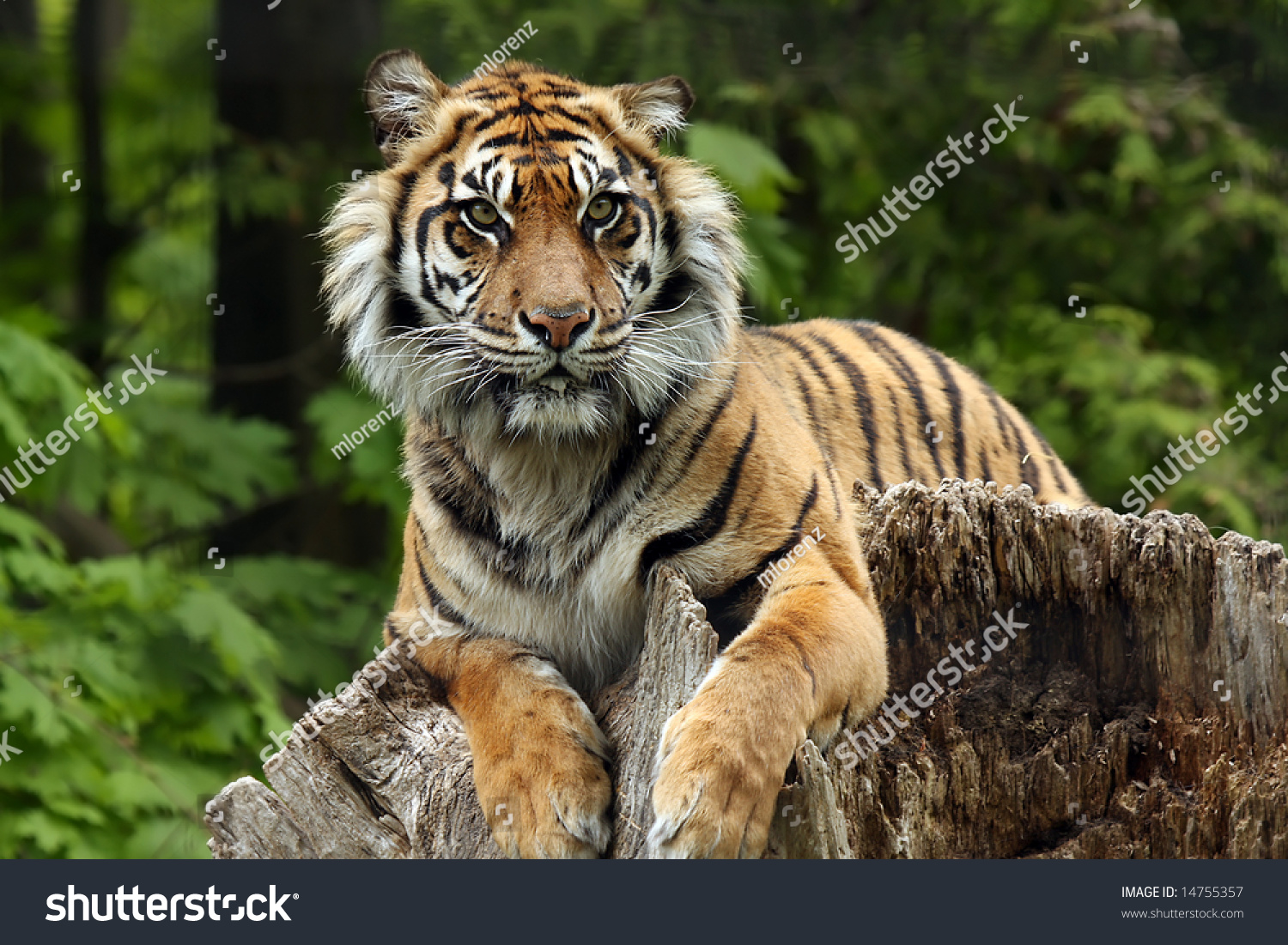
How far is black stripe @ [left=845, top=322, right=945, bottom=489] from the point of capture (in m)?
4.58

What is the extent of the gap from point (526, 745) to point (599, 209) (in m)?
1.31

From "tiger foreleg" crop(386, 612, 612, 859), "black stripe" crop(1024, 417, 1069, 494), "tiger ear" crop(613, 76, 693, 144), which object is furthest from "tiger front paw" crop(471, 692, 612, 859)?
"black stripe" crop(1024, 417, 1069, 494)

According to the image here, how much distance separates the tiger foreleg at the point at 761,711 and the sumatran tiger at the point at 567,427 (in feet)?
0.04

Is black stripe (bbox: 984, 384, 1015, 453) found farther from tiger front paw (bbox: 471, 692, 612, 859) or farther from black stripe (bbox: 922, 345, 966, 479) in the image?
tiger front paw (bbox: 471, 692, 612, 859)

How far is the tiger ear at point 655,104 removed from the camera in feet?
11.5

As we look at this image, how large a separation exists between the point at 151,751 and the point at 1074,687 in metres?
4.11

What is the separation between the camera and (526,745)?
9.53ft

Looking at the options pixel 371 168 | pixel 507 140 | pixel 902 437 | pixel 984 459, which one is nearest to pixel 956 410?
pixel 984 459

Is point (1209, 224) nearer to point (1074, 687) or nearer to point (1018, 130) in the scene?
point (1018, 130)

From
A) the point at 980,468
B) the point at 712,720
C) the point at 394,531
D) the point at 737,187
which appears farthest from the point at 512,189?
the point at 394,531

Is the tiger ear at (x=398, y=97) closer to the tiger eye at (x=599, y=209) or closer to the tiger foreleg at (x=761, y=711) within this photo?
the tiger eye at (x=599, y=209)

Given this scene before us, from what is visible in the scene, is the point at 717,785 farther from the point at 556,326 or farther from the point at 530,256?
the point at 530,256

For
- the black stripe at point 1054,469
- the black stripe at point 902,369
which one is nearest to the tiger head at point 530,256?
the black stripe at point 902,369

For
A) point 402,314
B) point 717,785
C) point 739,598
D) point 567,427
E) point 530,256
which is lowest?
point 717,785
